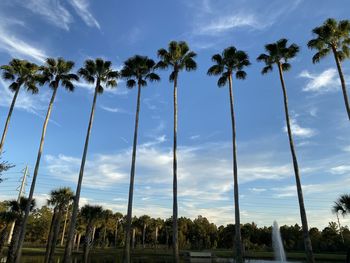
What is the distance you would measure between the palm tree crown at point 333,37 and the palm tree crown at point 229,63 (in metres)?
7.13

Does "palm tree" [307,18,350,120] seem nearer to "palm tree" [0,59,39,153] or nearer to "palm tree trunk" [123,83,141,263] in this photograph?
"palm tree trunk" [123,83,141,263]

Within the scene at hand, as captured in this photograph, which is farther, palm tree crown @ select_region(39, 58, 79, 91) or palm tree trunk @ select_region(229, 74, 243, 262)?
palm tree crown @ select_region(39, 58, 79, 91)

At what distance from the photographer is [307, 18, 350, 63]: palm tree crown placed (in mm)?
30578

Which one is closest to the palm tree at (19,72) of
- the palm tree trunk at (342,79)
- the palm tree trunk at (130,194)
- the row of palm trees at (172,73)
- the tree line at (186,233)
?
the row of palm trees at (172,73)

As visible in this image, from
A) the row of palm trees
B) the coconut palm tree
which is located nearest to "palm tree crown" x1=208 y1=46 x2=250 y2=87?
the row of palm trees

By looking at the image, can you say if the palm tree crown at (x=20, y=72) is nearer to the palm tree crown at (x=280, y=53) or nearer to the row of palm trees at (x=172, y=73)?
the row of palm trees at (x=172, y=73)

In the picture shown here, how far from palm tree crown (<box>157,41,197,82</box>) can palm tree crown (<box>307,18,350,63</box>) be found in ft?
40.9

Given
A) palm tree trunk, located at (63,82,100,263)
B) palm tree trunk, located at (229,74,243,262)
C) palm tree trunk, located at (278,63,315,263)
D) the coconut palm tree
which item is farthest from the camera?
the coconut palm tree

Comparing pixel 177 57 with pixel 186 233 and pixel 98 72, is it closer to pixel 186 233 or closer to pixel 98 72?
pixel 98 72

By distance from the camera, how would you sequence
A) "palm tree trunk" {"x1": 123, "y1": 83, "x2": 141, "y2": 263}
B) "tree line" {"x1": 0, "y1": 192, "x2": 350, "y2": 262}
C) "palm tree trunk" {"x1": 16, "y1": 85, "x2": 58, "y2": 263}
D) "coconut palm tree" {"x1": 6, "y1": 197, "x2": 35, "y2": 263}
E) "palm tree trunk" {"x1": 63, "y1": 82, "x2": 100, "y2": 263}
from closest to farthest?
1. "palm tree trunk" {"x1": 123, "y1": 83, "x2": 141, "y2": 263}
2. "palm tree trunk" {"x1": 63, "y1": 82, "x2": 100, "y2": 263}
3. "palm tree trunk" {"x1": 16, "y1": 85, "x2": 58, "y2": 263}
4. "coconut palm tree" {"x1": 6, "y1": 197, "x2": 35, "y2": 263}
5. "tree line" {"x1": 0, "y1": 192, "x2": 350, "y2": 262}

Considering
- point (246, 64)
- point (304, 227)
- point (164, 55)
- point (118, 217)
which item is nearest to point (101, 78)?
point (164, 55)

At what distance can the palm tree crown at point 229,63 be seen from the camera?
3509 cm

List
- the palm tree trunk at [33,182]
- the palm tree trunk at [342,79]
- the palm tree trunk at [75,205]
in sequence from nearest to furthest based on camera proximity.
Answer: the palm tree trunk at [342,79], the palm tree trunk at [75,205], the palm tree trunk at [33,182]

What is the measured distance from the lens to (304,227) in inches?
1022
